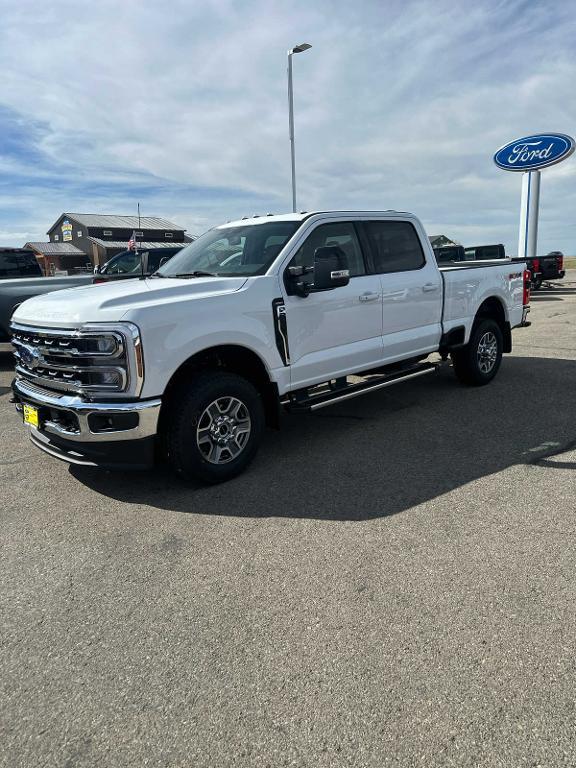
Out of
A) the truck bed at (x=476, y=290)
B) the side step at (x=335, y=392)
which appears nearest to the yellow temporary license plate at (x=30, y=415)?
the side step at (x=335, y=392)

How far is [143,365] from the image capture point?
360cm

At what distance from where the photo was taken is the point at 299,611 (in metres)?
2.68

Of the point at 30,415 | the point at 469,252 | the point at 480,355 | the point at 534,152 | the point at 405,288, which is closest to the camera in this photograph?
Result: the point at 30,415

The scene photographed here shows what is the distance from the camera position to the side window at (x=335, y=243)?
15.5ft

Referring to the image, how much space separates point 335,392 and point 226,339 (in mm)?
1305

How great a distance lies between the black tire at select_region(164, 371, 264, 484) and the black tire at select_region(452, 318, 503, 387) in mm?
3400

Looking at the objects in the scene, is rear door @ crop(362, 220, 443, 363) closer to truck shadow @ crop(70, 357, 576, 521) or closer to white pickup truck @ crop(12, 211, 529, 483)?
white pickup truck @ crop(12, 211, 529, 483)

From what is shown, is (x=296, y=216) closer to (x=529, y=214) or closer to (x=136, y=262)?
(x=136, y=262)

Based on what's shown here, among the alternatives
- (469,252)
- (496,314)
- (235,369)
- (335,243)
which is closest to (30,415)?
(235,369)

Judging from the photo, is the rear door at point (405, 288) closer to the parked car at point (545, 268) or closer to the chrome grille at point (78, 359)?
the chrome grille at point (78, 359)

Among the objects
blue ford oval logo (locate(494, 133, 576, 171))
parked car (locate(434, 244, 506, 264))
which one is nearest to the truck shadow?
parked car (locate(434, 244, 506, 264))

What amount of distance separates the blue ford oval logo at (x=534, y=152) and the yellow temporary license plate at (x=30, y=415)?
23393 millimetres

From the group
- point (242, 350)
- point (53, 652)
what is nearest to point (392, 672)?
point (53, 652)

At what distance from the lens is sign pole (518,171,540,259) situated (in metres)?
23.1
